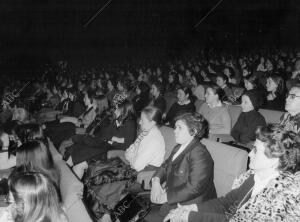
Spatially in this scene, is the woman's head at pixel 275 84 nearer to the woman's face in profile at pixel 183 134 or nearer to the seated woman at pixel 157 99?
the seated woman at pixel 157 99

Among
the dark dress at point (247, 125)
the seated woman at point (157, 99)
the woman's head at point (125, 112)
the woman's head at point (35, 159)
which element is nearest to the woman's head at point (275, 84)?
the dark dress at point (247, 125)

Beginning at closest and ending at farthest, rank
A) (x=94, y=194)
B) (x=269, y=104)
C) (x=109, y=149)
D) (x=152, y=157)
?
(x=94, y=194), (x=152, y=157), (x=109, y=149), (x=269, y=104)

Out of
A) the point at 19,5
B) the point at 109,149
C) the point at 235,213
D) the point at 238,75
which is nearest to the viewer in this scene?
the point at 235,213

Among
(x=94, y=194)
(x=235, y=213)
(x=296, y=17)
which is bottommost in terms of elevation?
(x=94, y=194)

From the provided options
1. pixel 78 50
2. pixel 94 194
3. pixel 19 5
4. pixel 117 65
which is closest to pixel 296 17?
pixel 117 65

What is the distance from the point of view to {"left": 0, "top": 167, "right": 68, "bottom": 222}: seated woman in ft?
6.37

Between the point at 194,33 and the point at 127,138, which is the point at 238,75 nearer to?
the point at 127,138

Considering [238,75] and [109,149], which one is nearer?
[109,149]

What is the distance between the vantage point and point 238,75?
10.1 m

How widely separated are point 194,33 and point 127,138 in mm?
13284

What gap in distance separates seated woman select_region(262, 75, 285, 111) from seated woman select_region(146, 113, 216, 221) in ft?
10.0

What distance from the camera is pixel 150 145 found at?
3.78 m

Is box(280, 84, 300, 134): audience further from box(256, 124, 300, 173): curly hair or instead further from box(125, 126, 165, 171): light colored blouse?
box(256, 124, 300, 173): curly hair

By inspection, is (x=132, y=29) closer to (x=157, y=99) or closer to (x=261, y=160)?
(x=157, y=99)
